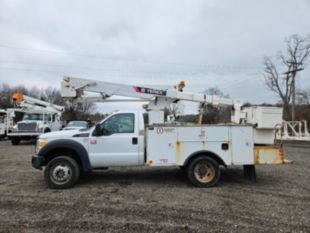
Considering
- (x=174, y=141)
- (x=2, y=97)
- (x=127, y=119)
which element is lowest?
(x=174, y=141)

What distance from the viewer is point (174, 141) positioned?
5465 mm

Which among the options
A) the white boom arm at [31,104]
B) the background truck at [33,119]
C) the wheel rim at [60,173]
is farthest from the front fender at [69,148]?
the white boom arm at [31,104]

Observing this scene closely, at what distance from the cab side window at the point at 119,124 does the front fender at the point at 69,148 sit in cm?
76

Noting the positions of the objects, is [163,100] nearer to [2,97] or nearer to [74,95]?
[74,95]

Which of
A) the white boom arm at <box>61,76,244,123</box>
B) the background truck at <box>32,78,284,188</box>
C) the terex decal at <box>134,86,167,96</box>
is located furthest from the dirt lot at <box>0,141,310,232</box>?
the terex decal at <box>134,86,167,96</box>

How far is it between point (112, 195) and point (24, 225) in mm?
1825

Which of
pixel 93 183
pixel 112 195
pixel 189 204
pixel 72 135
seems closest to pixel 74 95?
pixel 72 135

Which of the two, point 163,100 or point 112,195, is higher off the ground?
point 163,100

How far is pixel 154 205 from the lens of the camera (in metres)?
4.35

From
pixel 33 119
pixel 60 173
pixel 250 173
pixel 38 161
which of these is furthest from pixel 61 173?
pixel 33 119

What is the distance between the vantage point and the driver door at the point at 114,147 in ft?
17.9

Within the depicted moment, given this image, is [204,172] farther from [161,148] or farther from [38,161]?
[38,161]

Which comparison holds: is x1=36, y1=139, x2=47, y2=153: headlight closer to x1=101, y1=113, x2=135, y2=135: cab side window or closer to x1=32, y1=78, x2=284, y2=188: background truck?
x1=32, y1=78, x2=284, y2=188: background truck

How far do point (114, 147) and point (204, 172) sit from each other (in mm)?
2467
